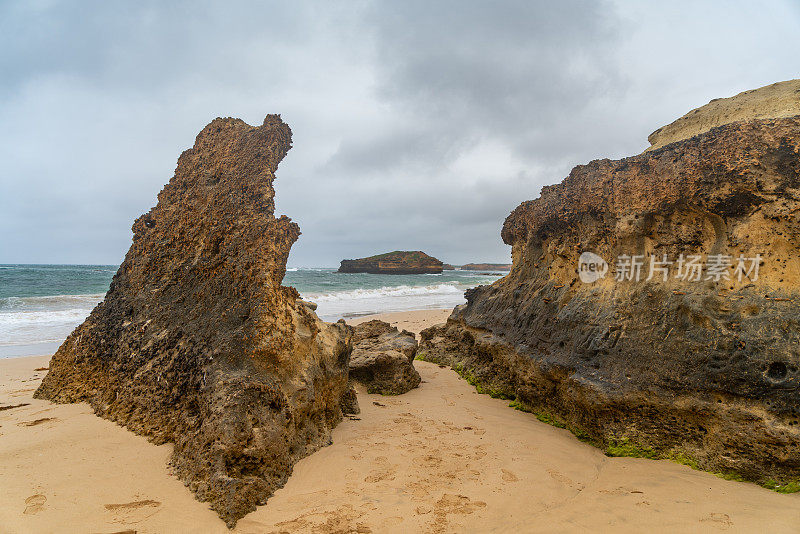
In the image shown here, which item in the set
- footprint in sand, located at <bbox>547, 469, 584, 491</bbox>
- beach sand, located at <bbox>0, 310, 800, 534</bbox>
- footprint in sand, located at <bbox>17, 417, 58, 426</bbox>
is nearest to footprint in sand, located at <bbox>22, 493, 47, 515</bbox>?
beach sand, located at <bbox>0, 310, 800, 534</bbox>

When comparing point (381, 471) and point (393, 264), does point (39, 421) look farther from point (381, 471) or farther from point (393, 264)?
point (393, 264)

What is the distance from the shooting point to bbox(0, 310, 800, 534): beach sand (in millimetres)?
2697

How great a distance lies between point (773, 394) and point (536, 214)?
4.05 meters

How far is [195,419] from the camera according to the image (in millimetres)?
3457

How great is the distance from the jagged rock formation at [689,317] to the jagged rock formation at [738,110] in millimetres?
1967

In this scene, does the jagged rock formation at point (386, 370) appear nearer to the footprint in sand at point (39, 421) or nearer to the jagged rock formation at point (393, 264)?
the footprint in sand at point (39, 421)

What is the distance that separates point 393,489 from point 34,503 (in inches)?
97.7

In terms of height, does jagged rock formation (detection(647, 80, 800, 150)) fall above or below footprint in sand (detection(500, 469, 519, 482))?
above

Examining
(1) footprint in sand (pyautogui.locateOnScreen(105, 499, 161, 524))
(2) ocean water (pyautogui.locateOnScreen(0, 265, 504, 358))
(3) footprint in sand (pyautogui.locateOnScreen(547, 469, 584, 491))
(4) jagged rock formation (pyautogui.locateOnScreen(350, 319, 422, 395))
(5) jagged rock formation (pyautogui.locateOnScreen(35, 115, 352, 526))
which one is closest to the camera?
(1) footprint in sand (pyautogui.locateOnScreen(105, 499, 161, 524))

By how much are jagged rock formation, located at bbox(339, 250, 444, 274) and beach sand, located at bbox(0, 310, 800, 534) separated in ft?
227

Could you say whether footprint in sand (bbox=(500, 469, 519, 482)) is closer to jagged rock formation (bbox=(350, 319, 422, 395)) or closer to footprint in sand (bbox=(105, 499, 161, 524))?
footprint in sand (bbox=(105, 499, 161, 524))

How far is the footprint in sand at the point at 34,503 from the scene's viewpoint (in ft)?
8.74

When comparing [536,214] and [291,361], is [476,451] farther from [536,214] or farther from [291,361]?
[536,214]

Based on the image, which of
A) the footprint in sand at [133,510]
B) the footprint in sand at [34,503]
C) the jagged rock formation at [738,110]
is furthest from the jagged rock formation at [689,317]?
the footprint in sand at [34,503]
